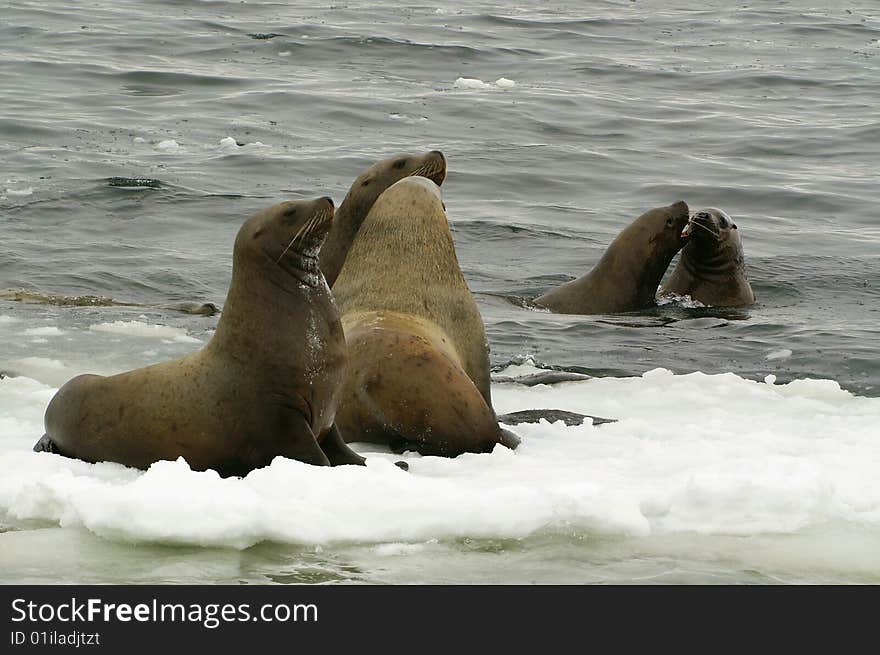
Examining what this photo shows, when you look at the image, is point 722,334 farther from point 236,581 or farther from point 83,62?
point 83,62

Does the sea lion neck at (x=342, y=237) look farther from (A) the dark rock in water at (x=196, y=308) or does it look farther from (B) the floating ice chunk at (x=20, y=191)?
(B) the floating ice chunk at (x=20, y=191)

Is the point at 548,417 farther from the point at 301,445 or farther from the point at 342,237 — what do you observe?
the point at 342,237

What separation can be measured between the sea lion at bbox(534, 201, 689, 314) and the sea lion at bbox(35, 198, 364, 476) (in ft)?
15.9

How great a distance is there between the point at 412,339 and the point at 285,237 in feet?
3.08

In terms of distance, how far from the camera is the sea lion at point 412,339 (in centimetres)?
628

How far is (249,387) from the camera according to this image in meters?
5.60

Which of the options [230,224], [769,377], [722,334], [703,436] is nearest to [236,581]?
[703,436]

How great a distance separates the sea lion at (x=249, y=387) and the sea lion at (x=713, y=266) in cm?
564

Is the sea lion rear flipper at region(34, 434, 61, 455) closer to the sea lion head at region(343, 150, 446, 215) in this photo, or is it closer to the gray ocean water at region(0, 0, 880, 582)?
the gray ocean water at region(0, 0, 880, 582)

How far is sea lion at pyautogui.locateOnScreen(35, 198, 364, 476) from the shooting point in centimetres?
557

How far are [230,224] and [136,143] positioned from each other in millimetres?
3331

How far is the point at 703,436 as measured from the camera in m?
6.58

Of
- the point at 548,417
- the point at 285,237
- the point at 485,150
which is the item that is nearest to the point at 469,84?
the point at 485,150

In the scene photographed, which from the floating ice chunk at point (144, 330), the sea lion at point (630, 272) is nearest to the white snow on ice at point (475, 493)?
the floating ice chunk at point (144, 330)
